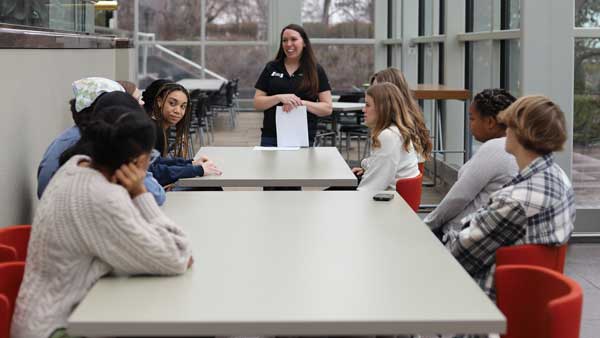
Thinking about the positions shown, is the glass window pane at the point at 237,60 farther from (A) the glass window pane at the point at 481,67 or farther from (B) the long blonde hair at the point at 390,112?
(B) the long blonde hair at the point at 390,112

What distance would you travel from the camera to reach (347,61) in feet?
53.7

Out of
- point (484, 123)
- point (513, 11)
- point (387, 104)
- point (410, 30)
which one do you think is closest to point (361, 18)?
point (410, 30)

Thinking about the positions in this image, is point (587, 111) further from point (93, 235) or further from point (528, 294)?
point (93, 235)

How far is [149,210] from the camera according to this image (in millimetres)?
2686

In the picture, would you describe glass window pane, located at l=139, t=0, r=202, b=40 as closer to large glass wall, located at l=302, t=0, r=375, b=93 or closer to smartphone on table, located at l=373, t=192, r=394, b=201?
large glass wall, located at l=302, t=0, r=375, b=93

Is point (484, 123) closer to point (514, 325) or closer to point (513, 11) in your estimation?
point (514, 325)

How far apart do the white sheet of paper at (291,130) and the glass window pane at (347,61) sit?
34.2 feet

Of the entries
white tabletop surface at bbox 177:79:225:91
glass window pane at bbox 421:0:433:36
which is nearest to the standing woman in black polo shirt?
glass window pane at bbox 421:0:433:36

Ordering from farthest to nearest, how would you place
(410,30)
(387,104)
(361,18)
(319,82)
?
(361,18) → (410,30) → (319,82) → (387,104)

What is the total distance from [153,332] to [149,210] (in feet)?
2.07

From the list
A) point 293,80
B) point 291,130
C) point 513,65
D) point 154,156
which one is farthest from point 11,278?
point 513,65

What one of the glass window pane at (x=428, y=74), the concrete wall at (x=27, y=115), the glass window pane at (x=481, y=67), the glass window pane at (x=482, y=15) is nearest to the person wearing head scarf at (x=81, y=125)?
the concrete wall at (x=27, y=115)

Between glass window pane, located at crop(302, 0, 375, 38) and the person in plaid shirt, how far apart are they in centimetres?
1333

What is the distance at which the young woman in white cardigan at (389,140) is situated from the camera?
4871 millimetres
